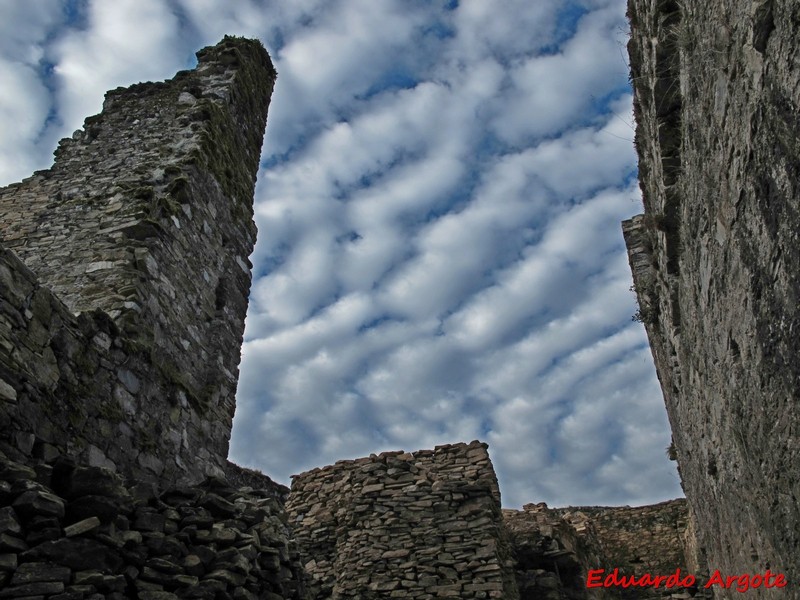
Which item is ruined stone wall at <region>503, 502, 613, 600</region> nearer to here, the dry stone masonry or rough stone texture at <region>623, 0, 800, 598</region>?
the dry stone masonry

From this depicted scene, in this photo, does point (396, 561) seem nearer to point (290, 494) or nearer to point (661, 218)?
point (290, 494)

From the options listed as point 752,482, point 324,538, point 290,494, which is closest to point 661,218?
point 752,482

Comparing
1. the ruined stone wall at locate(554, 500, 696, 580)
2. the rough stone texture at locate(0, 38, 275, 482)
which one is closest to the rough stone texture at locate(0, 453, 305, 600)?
the rough stone texture at locate(0, 38, 275, 482)

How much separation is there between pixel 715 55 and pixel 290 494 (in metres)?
10.5

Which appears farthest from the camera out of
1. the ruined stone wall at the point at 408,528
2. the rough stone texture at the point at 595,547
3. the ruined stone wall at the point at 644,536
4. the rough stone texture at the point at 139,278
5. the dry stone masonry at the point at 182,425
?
the ruined stone wall at the point at 644,536

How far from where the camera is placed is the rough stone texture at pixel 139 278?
182 inches

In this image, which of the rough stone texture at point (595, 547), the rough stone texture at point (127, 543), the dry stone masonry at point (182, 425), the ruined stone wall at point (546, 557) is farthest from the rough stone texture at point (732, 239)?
the rough stone texture at point (595, 547)

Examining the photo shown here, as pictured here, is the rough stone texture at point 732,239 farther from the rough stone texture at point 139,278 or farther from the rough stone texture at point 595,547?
the rough stone texture at point 139,278

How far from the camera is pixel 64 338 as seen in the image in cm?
488

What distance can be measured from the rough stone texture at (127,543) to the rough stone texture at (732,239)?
330 centimetres

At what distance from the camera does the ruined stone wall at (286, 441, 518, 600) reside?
9.65 meters

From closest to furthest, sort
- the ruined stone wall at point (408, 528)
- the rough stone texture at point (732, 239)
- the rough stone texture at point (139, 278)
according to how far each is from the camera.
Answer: the rough stone texture at point (732, 239), the rough stone texture at point (139, 278), the ruined stone wall at point (408, 528)

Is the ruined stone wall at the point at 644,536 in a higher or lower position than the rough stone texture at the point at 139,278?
lower

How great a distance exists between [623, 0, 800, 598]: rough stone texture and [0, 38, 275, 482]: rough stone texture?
4380 mm
